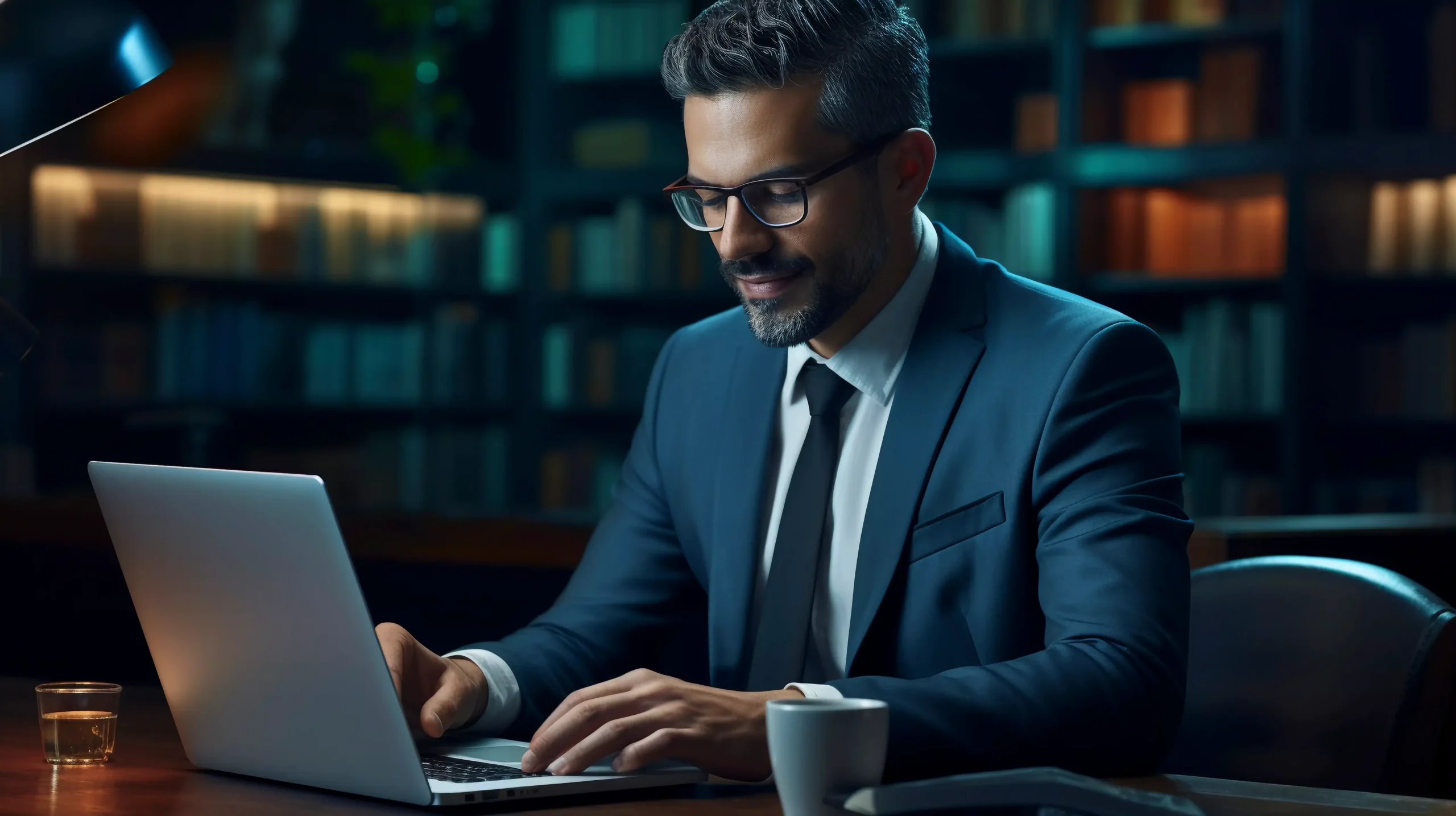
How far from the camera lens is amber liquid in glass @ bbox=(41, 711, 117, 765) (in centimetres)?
119

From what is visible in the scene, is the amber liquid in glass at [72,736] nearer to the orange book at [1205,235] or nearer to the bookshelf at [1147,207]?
the bookshelf at [1147,207]

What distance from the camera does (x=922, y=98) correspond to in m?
1.62

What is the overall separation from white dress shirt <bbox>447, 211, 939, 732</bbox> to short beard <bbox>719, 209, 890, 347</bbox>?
0.05 meters

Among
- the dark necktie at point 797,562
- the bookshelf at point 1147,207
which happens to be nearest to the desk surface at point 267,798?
the dark necktie at point 797,562

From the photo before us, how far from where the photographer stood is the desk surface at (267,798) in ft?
3.38

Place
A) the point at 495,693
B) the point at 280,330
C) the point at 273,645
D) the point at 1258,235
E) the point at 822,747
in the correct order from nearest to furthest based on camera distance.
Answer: the point at 822,747 < the point at 273,645 < the point at 495,693 < the point at 1258,235 < the point at 280,330

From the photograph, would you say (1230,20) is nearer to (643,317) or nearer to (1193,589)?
(643,317)

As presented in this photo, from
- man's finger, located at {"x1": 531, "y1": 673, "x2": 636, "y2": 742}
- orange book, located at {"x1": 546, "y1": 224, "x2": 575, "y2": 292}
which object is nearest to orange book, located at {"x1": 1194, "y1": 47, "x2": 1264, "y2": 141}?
orange book, located at {"x1": 546, "y1": 224, "x2": 575, "y2": 292}

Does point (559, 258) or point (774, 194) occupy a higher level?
point (774, 194)

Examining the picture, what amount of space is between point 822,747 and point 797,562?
2.00ft

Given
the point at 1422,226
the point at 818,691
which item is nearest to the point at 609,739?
the point at 818,691

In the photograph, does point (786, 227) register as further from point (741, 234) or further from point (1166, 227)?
point (1166, 227)

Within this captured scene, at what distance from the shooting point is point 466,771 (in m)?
1.14

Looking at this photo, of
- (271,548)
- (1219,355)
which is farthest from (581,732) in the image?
(1219,355)
